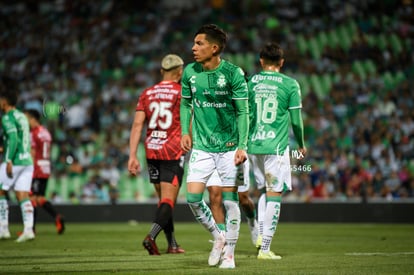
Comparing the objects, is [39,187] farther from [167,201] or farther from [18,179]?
[167,201]

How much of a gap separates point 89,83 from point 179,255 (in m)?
17.8

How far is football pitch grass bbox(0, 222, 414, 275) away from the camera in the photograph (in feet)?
29.8

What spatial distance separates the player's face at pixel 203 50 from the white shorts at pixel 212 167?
101 centimetres

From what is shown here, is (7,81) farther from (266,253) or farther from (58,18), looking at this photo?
(266,253)

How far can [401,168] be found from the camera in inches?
866

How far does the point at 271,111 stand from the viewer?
1072 centimetres

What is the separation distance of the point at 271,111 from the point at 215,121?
1.54 metres

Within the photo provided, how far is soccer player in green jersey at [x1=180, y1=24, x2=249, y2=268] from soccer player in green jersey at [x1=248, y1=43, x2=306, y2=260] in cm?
117

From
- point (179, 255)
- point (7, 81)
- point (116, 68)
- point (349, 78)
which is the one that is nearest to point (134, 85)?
point (116, 68)

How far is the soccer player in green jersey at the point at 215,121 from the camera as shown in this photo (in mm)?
9289

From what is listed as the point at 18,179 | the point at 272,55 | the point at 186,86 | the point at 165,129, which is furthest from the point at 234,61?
the point at 186,86

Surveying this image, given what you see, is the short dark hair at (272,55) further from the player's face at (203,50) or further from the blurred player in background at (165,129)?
the player's face at (203,50)

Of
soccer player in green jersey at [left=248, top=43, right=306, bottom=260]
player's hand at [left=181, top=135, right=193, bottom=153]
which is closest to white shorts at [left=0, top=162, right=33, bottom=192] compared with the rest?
soccer player in green jersey at [left=248, top=43, right=306, bottom=260]

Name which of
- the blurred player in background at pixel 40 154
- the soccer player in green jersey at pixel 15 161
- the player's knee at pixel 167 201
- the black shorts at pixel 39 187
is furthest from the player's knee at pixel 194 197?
the black shorts at pixel 39 187
